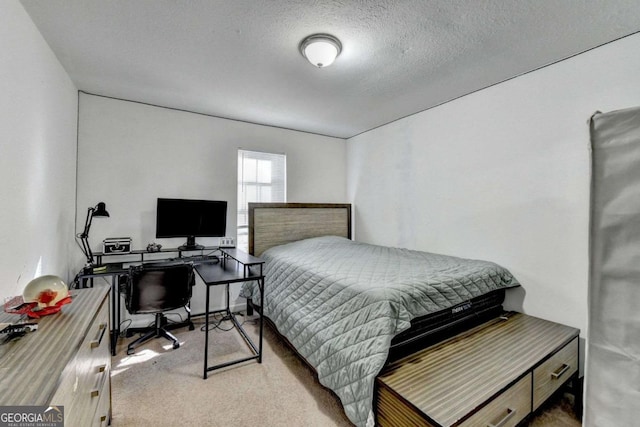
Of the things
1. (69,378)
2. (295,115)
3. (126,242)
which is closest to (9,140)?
(69,378)

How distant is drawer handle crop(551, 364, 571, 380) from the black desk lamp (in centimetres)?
381

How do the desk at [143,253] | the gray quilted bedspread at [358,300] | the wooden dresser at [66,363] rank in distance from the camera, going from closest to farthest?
the wooden dresser at [66,363] < the gray quilted bedspread at [358,300] < the desk at [143,253]

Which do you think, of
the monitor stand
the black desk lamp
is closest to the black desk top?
the monitor stand

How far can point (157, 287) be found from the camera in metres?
2.50

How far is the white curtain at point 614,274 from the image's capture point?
17.8 inches

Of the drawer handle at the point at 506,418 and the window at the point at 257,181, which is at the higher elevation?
the window at the point at 257,181

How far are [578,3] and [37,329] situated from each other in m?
3.10

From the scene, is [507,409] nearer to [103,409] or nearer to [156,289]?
[103,409]

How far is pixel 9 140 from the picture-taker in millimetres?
1461

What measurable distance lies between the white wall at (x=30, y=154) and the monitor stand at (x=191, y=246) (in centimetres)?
98

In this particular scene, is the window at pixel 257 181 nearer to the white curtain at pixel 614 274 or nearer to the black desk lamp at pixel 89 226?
the black desk lamp at pixel 89 226

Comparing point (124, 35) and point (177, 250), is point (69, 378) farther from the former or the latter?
point (177, 250)

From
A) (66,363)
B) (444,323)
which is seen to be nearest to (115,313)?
(66,363)

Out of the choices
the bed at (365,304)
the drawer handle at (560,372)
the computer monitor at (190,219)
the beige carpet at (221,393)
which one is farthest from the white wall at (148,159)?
the drawer handle at (560,372)
